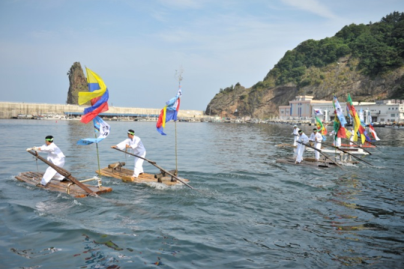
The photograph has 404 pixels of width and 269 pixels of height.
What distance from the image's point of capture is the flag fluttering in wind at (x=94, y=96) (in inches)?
572

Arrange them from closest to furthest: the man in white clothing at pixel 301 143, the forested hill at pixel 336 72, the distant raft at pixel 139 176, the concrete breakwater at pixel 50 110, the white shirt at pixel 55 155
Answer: the white shirt at pixel 55 155, the distant raft at pixel 139 176, the man in white clothing at pixel 301 143, the forested hill at pixel 336 72, the concrete breakwater at pixel 50 110

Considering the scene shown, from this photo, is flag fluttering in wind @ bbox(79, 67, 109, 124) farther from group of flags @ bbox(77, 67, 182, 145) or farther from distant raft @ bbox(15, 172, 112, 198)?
distant raft @ bbox(15, 172, 112, 198)

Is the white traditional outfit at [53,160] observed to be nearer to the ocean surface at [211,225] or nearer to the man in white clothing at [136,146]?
the ocean surface at [211,225]

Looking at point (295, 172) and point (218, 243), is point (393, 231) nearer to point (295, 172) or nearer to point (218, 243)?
point (218, 243)

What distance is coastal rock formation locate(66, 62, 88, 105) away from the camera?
19212cm

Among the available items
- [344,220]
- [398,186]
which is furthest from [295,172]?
[344,220]

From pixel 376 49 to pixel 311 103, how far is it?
29.4m

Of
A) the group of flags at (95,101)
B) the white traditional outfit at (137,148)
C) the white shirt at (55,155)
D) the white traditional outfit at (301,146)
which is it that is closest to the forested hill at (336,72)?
the white traditional outfit at (301,146)

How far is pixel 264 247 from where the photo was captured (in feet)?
31.2

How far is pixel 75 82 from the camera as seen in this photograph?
193 meters

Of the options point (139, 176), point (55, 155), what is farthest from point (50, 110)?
point (55, 155)

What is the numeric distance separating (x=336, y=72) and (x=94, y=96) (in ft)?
457

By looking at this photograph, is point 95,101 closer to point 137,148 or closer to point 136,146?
point 136,146

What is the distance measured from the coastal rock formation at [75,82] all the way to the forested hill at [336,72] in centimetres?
7900
